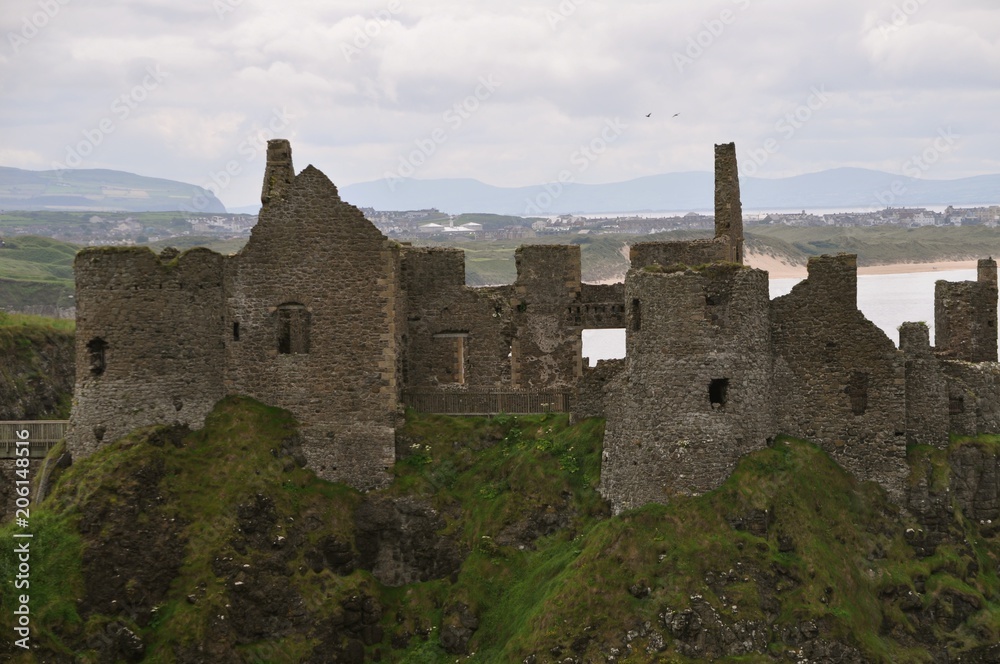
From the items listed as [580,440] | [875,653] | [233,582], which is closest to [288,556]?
[233,582]

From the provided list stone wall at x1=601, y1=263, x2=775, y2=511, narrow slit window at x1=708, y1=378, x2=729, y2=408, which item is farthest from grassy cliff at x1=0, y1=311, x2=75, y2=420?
narrow slit window at x1=708, y1=378, x2=729, y2=408

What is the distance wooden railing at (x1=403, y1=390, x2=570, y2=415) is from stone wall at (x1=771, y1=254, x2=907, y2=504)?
7122 millimetres

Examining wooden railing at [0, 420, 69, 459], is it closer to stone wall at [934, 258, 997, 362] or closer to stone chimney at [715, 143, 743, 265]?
stone chimney at [715, 143, 743, 265]

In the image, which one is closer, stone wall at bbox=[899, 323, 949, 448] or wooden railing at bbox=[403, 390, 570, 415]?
stone wall at bbox=[899, 323, 949, 448]

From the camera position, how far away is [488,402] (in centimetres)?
4334

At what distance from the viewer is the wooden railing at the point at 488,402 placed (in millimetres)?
43156

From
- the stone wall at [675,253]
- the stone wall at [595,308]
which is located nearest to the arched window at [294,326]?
the stone wall at [595,308]

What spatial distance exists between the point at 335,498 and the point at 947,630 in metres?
16.6

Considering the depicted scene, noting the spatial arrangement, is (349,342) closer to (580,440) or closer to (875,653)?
(580,440)

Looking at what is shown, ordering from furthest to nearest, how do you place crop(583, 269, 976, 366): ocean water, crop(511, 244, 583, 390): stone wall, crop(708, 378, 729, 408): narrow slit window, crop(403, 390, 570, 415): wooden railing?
crop(583, 269, 976, 366): ocean water
crop(511, 244, 583, 390): stone wall
crop(403, 390, 570, 415): wooden railing
crop(708, 378, 729, 408): narrow slit window

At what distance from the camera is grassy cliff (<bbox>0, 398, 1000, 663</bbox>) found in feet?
116

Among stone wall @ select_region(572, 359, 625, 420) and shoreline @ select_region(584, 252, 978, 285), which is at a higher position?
shoreline @ select_region(584, 252, 978, 285)

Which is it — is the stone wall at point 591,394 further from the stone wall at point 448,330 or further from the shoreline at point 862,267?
the shoreline at point 862,267

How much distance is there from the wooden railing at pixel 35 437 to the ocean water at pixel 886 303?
99.9 ft
